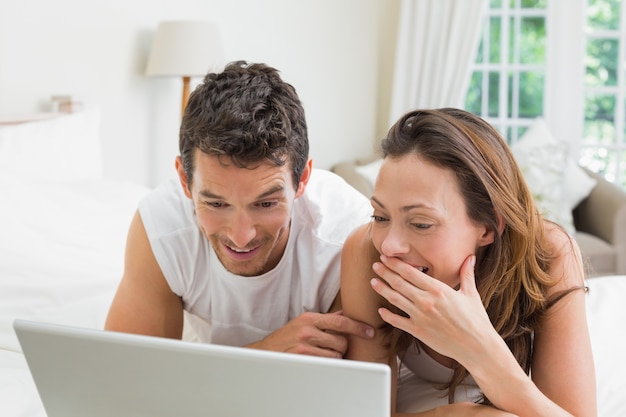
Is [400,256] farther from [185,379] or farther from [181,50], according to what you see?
[181,50]

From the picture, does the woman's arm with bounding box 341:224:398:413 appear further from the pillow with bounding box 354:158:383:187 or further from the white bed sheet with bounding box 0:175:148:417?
the pillow with bounding box 354:158:383:187

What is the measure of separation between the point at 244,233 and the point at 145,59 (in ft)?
6.82

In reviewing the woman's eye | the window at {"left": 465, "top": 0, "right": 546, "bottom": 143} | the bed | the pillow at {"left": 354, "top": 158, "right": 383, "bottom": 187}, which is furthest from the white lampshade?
the window at {"left": 465, "top": 0, "right": 546, "bottom": 143}

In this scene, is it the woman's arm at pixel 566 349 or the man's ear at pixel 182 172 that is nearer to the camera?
the woman's arm at pixel 566 349

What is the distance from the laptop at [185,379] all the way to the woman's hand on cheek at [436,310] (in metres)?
0.36

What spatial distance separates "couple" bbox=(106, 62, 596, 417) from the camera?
1.40 m

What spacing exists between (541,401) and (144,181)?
94.8 inches

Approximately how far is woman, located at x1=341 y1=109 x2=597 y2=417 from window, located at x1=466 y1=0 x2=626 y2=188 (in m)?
3.80

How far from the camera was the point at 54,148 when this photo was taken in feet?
7.89

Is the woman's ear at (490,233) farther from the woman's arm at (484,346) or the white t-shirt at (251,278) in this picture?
the white t-shirt at (251,278)

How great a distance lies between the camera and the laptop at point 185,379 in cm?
101

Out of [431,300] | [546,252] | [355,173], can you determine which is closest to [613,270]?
[355,173]

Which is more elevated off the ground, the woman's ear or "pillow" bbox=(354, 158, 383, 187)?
the woman's ear

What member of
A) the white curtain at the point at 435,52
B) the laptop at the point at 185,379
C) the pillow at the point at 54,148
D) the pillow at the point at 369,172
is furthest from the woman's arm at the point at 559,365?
the white curtain at the point at 435,52
